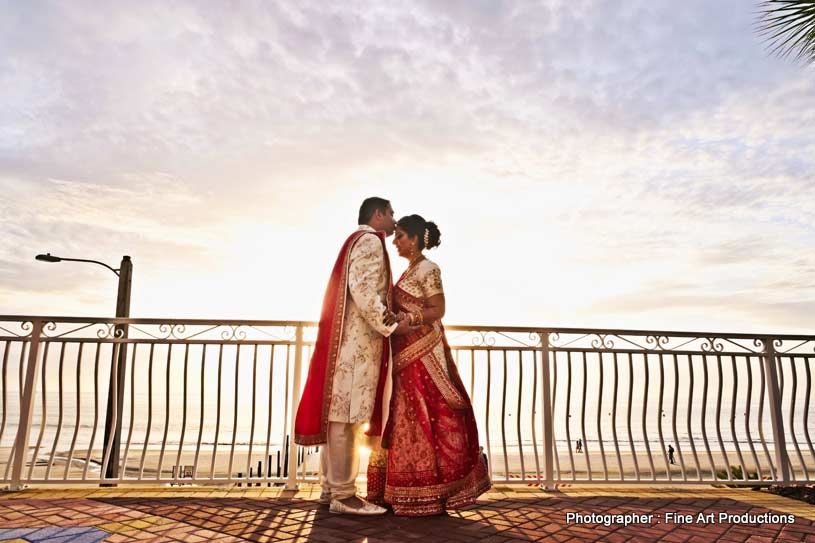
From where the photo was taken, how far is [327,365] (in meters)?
3.12

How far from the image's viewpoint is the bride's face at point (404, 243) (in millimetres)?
3311

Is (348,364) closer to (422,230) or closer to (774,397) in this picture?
(422,230)

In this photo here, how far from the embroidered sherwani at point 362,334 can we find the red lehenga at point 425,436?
0.46ft

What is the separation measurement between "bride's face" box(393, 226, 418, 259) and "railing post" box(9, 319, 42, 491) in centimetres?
270

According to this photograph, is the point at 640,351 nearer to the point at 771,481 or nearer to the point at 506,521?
the point at 771,481

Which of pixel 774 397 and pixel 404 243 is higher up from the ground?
pixel 404 243

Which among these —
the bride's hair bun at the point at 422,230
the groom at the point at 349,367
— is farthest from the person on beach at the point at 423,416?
the groom at the point at 349,367

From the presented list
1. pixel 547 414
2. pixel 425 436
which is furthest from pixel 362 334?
pixel 547 414

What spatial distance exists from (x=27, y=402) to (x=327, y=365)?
2.44 metres

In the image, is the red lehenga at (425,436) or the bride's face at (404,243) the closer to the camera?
the red lehenga at (425,436)

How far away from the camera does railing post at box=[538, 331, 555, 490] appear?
13.0ft

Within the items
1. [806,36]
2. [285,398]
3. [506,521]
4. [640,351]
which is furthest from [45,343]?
[806,36]

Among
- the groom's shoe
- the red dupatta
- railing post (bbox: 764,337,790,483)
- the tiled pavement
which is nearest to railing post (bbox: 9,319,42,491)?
the tiled pavement

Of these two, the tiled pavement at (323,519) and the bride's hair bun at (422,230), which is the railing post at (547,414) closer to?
the tiled pavement at (323,519)
